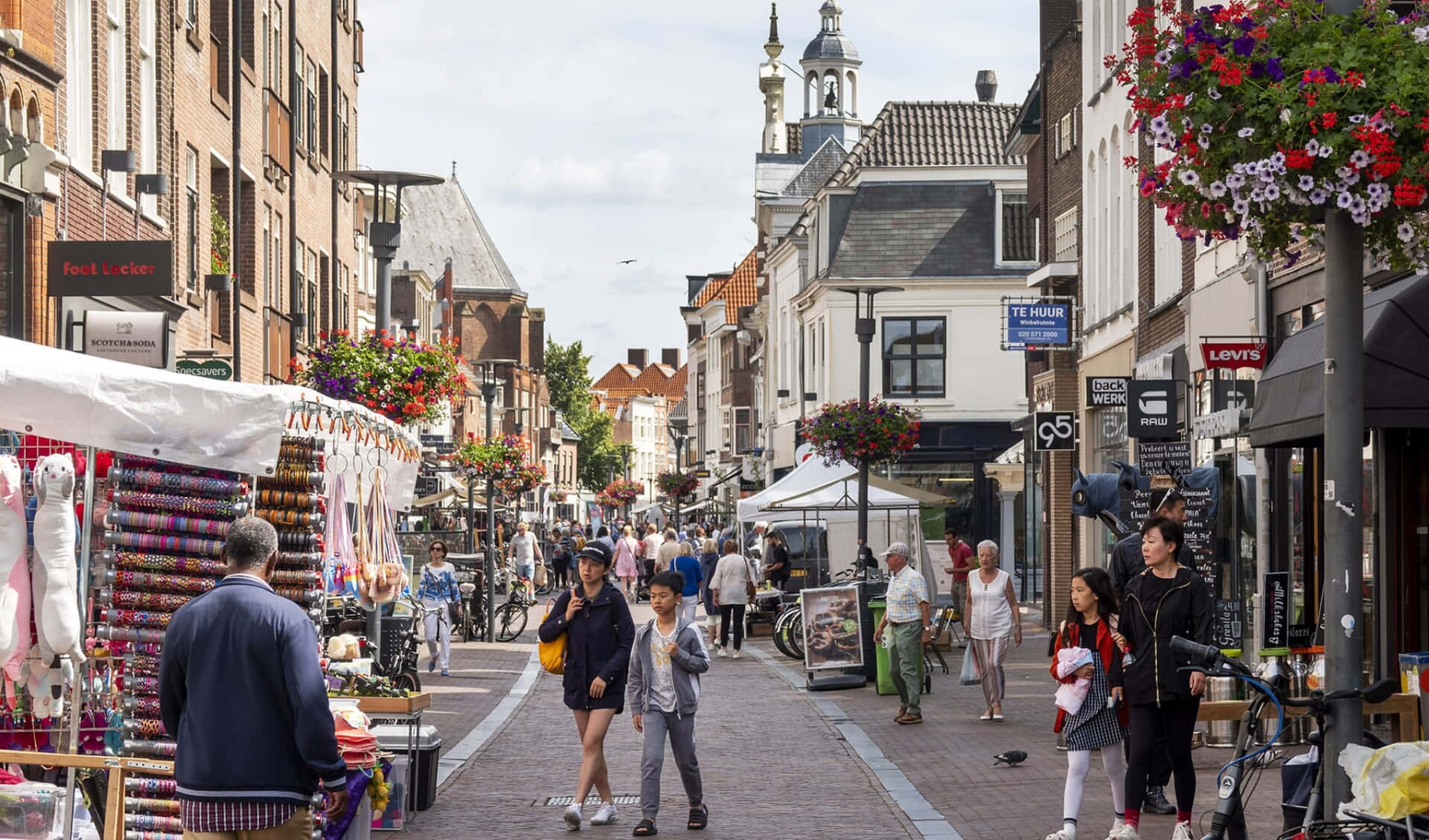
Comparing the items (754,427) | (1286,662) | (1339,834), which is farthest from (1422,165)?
(754,427)

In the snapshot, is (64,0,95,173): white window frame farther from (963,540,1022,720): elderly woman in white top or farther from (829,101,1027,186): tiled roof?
(829,101,1027,186): tiled roof

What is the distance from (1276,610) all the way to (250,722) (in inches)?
329

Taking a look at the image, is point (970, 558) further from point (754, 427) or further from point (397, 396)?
point (754, 427)

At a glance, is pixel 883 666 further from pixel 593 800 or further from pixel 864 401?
pixel 864 401

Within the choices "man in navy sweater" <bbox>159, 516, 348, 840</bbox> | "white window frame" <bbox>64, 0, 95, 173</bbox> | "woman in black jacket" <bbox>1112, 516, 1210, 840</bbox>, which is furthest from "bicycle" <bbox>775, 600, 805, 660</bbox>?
"man in navy sweater" <bbox>159, 516, 348, 840</bbox>

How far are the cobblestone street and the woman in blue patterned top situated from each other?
0.92 meters

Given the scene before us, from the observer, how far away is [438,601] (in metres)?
23.6

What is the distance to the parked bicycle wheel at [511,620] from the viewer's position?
30.1 m

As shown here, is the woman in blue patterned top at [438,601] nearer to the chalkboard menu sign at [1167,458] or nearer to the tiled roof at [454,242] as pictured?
the chalkboard menu sign at [1167,458]

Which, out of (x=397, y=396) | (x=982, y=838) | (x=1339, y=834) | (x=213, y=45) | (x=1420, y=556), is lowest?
(x=982, y=838)

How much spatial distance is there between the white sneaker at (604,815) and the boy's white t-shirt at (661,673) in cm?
69

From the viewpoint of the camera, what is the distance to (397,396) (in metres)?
21.4

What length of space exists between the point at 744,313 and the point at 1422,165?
A: 70.5 meters

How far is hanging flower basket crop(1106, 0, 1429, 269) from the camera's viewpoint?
23.9 ft
